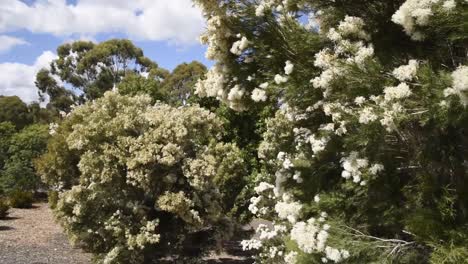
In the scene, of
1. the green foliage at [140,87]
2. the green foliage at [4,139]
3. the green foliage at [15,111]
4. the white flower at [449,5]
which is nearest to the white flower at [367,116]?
the white flower at [449,5]

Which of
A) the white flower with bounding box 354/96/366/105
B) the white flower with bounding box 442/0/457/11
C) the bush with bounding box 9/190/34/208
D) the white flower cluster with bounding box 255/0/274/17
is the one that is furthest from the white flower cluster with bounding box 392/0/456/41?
the bush with bounding box 9/190/34/208

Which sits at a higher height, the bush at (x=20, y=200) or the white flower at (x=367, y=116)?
the white flower at (x=367, y=116)

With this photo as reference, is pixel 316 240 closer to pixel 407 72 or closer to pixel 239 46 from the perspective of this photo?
pixel 407 72

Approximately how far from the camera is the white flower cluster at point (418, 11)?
10.6ft

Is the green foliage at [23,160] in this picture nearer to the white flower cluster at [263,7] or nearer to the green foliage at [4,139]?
the green foliage at [4,139]

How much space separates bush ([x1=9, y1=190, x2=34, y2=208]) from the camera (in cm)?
2072

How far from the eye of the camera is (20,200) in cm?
2072

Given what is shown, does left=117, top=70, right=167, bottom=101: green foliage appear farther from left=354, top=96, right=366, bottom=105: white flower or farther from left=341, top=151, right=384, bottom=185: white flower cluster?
left=354, top=96, right=366, bottom=105: white flower

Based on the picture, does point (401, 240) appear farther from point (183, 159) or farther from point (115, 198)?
point (115, 198)

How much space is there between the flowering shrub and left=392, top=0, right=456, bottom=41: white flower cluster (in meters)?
6.39

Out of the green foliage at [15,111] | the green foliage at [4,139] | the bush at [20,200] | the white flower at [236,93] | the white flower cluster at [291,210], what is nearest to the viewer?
the white flower at [236,93]

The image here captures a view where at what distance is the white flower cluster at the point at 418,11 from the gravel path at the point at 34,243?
11110 millimetres

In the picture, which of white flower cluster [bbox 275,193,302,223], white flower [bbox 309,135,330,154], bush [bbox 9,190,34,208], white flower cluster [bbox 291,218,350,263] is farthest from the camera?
bush [bbox 9,190,34,208]

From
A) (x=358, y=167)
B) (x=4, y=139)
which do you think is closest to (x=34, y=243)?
(x=358, y=167)
